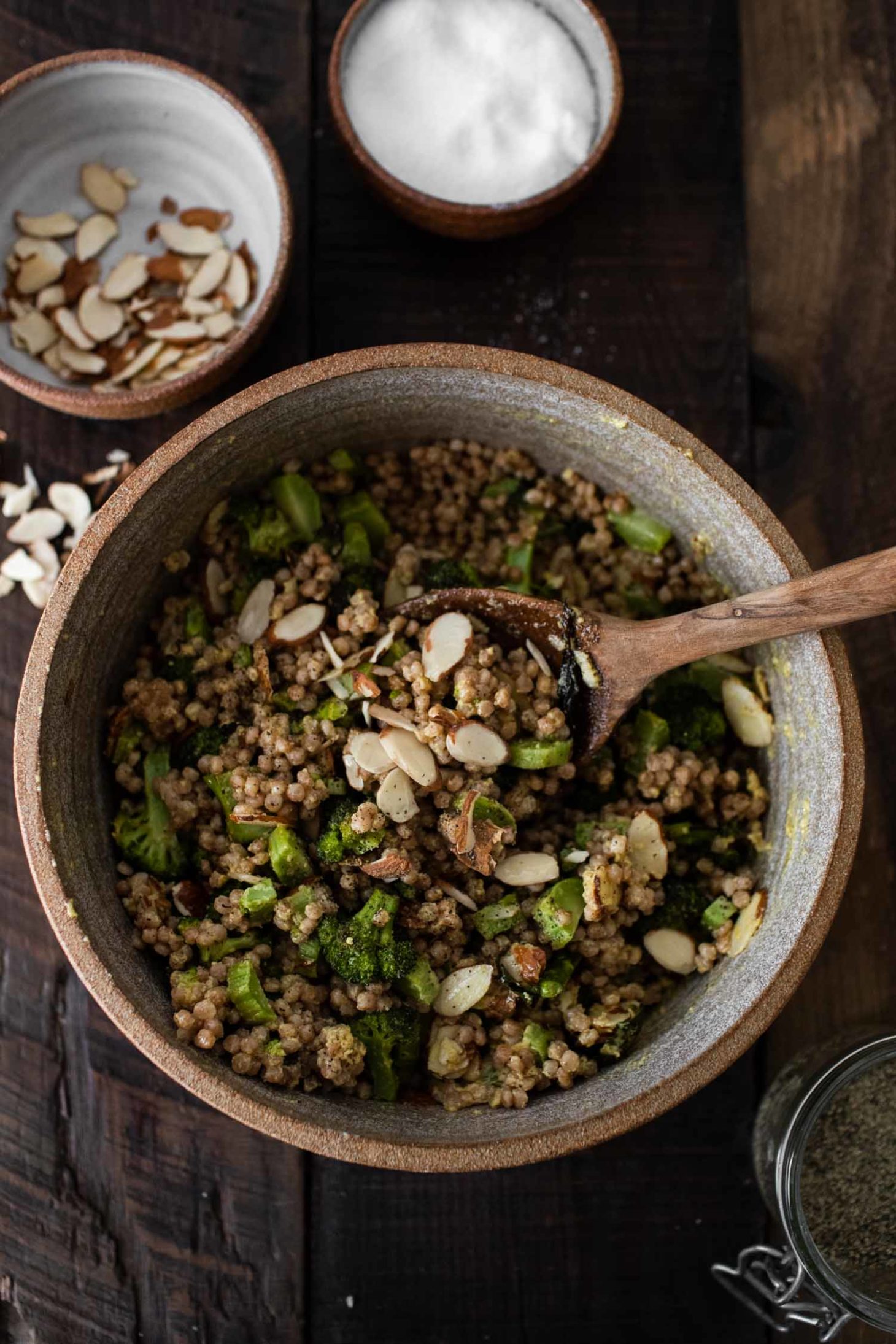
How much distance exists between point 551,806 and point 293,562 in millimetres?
557

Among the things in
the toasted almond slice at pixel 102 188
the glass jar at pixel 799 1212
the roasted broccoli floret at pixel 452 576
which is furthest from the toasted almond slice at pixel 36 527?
the glass jar at pixel 799 1212

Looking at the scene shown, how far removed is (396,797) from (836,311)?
49.7 inches

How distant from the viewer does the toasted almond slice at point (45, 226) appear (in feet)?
7.18

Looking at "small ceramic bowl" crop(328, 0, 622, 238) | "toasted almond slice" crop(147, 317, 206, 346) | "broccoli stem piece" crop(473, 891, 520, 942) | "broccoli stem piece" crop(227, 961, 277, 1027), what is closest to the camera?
"broccoli stem piece" crop(227, 961, 277, 1027)

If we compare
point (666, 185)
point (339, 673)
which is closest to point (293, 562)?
point (339, 673)

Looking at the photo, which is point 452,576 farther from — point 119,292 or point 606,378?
point 119,292

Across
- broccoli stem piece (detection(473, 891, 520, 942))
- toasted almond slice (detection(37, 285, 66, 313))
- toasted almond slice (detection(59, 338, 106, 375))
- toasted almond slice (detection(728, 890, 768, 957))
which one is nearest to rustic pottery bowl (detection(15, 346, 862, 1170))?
toasted almond slice (detection(728, 890, 768, 957))

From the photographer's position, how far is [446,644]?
71.3 inches

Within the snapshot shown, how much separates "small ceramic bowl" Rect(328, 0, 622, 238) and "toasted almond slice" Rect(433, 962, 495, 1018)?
121 centimetres

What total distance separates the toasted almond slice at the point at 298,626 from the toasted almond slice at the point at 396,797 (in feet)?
0.89

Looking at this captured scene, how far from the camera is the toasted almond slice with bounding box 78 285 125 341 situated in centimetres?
216

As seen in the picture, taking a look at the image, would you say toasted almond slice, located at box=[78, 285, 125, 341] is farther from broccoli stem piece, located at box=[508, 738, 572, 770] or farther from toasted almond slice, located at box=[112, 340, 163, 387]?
broccoli stem piece, located at box=[508, 738, 572, 770]

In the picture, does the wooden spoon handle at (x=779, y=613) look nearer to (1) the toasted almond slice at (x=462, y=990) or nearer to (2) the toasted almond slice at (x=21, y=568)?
(1) the toasted almond slice at (x=462, y=990)

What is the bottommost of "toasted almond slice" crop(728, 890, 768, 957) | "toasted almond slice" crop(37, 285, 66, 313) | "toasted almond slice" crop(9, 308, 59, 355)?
"toasted almond slice" crop(728, 890, 768, 957)
